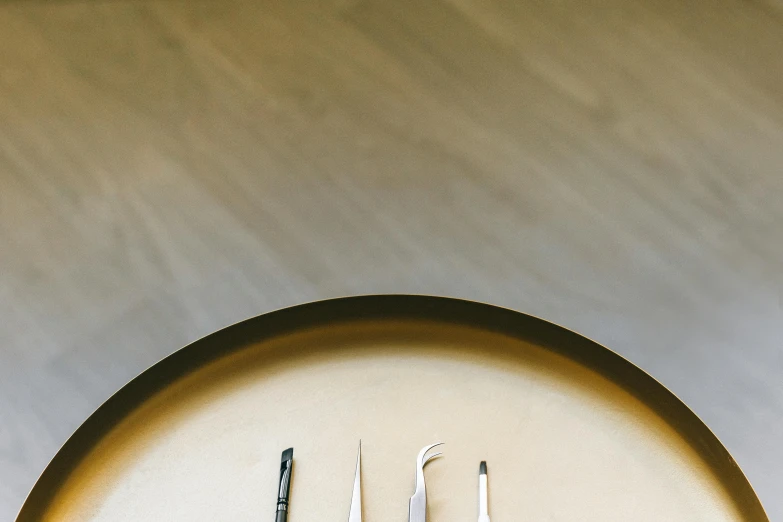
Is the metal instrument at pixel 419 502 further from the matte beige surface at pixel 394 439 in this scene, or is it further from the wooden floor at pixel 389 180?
the wooden floor at pixel 389 180

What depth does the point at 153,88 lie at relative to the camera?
0.55 m

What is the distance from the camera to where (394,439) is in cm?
35

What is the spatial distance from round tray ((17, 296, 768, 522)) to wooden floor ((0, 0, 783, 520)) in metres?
0.07

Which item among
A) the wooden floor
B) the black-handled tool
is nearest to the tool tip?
the black-handled tool

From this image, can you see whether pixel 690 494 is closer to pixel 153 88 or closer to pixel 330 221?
pixel 330 221

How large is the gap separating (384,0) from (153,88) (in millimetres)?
214

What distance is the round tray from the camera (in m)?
0.33

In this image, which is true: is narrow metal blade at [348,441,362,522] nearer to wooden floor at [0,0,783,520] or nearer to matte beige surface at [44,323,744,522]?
matte beige surface at [44,323,744,522]

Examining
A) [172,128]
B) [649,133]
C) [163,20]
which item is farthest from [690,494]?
[163,20]

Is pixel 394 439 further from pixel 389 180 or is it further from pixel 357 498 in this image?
pixel 389 180

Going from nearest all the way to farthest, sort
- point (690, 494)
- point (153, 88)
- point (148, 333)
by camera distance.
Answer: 1. point (690, 494)
2. point (148, 333)
3. point (153, 88)

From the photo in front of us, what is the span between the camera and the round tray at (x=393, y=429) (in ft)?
1.08

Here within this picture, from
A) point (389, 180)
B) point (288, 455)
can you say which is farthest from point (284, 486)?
point (389, 180)

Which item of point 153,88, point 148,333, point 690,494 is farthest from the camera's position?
point 153,88
